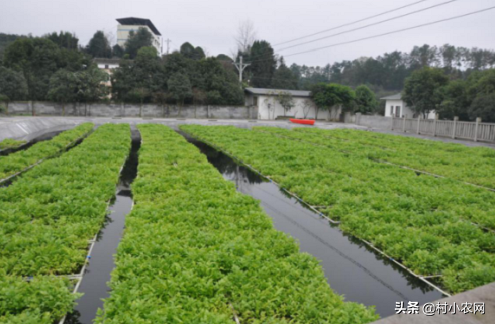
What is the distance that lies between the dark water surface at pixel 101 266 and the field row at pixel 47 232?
0.14m

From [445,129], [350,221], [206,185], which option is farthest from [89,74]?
[350,221]

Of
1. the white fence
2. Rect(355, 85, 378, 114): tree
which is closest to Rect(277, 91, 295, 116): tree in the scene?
Rect(355, 85, 378, 114): tree

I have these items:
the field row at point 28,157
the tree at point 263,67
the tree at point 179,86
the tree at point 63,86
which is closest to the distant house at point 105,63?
the tree at point 63,86

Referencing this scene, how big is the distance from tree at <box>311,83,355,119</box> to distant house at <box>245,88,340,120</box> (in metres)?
1.52

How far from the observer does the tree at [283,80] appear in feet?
199

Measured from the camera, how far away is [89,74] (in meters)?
42.6

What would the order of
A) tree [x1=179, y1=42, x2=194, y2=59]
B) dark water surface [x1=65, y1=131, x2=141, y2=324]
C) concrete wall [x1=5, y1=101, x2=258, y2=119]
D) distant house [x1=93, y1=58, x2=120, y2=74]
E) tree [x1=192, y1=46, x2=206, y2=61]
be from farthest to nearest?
distant house [x1=93, y1=58, x2=120, y2=74], tree [x1=179, y1=42, x2=194, y2=59], tree [x1=192, y1=46, x2=206, y2=61], concrete wall [x1=5, y1=101, x2=258, y2=119], dark water surface [x1=65, y1=131, x2=141, y2=324]

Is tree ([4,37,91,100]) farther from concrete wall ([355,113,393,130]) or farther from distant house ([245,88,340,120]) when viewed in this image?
concrete wall ([355,113,393,130])

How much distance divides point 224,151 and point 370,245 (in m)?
10.0

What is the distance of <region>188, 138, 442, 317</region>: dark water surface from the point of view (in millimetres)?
4301

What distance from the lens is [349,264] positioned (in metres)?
5.08

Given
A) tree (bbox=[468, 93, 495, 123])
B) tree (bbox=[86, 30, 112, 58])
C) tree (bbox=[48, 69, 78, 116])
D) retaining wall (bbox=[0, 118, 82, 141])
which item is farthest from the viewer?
tree (bbox=[86, 30, 112, 58])

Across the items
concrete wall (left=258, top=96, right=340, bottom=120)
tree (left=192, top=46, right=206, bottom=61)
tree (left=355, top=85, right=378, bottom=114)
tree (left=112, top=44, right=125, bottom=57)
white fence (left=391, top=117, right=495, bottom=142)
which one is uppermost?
tree (left=112, top=44, right=125, bottom=57)

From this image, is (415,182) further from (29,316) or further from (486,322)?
(29,316)
